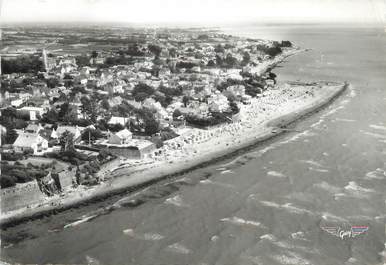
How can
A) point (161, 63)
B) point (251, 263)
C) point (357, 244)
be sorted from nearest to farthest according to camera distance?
point (251, 263) < point (357, 244) < point (161, 63)

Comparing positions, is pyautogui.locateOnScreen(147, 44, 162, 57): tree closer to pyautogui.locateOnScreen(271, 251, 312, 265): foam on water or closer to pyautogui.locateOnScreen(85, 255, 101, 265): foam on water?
pyautogui.locateOnScreen(85, 255, 101, 265): foam on water

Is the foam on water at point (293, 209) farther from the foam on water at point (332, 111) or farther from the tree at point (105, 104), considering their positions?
the foam on water at point (332, 111)

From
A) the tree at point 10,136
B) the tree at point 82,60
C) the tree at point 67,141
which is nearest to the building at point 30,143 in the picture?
the tree at point 10,136

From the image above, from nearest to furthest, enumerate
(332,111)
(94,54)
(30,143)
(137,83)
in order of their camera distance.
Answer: (30,143), (332,111), (137,83), (94,54)

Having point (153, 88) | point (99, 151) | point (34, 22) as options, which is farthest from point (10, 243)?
point (153, 88)

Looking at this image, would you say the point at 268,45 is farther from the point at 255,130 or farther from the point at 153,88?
the point at 255,130

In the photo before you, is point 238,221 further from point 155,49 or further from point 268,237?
point 155,49

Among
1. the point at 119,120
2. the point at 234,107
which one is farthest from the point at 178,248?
the point at 234,107
